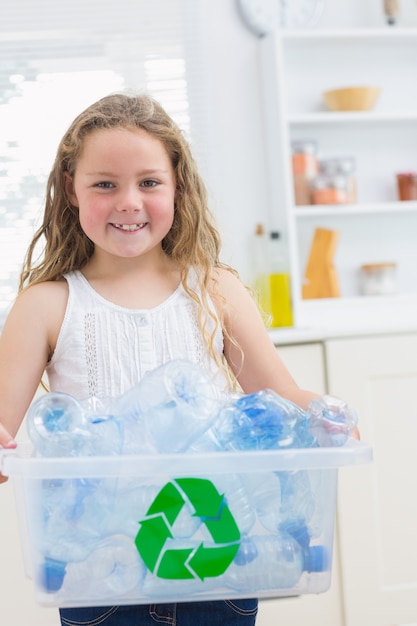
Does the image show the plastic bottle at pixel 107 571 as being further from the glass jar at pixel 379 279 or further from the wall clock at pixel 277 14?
the wall clock at pixel 277 14

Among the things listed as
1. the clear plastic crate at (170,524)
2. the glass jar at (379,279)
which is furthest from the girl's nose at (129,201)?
the glass jar at (379,279)

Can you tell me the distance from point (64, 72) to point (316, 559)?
2493mm

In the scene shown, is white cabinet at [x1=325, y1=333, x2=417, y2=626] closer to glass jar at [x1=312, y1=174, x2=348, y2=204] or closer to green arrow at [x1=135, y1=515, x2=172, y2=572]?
glass jar at [x1=312, y1=174, x2=348, y2=204]

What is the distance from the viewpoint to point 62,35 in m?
3.12

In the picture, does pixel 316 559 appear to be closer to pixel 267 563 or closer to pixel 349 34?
pixel 267 563

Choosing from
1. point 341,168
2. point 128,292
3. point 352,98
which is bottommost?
point 128,292

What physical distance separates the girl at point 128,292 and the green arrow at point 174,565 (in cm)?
28

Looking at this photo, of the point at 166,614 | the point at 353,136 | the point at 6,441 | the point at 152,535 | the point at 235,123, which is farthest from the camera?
the point at 353,136

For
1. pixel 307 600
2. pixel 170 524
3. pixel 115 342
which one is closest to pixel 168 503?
Answer: pixel 170 524

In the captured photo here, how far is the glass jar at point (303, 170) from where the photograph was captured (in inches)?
123

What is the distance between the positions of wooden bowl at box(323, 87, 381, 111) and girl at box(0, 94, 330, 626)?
190cm

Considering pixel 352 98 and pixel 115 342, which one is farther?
pixel 352 98

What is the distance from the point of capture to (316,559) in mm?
932

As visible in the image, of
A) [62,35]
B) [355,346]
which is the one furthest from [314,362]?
[62,35]
